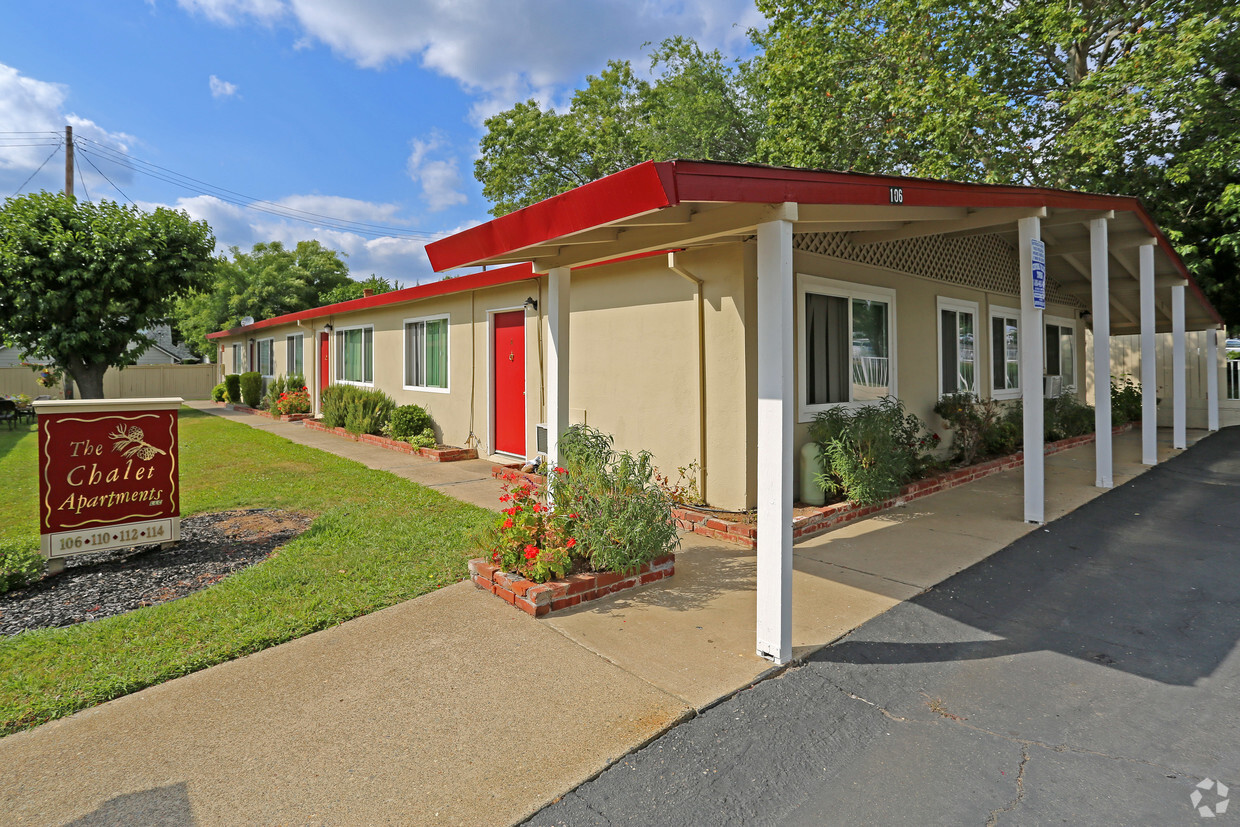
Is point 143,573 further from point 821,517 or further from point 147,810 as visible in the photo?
point 821,517

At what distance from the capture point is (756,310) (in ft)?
20.2

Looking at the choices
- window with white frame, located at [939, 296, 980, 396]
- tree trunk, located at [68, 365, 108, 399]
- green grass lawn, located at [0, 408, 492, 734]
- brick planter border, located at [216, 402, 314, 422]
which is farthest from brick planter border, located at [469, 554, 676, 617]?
tree trunk, located at [68, 365, 108, 399]

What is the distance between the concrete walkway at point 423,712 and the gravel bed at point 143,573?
149cm

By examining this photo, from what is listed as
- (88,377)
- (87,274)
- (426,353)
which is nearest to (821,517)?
(426,353)

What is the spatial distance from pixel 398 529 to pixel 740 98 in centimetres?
2624

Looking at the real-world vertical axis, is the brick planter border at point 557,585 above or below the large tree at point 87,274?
below

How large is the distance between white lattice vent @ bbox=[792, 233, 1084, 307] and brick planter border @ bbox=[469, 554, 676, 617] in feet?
11.7

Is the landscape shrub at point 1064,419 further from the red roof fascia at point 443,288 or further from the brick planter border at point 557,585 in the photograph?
the brick planter border at point 557,585

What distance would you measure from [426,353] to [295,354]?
838cm

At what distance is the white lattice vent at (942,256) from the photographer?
7168mm

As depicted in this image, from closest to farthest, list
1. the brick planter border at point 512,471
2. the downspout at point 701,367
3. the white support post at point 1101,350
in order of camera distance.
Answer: the downspout at point 701,367, the white support post at point 1101,350, the brick planter border at point 512,471

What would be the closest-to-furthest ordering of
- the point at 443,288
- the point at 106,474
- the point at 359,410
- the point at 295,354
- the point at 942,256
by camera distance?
1. the point at 106,474
2. the point at 942,256
3. the point at 443,288
4. the point at 359,410
5. the point at 295,354

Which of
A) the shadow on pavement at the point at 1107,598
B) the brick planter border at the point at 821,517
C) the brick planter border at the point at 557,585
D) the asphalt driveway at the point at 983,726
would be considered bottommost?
the asphalt driveway at the point at 983,726

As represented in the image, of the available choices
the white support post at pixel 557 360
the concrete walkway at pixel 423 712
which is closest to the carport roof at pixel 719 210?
the white support post at pixel 557 360
